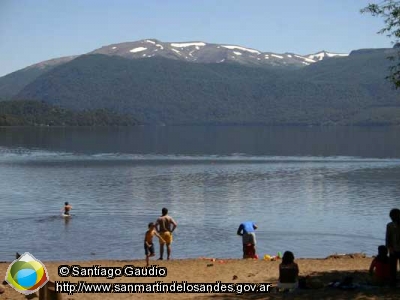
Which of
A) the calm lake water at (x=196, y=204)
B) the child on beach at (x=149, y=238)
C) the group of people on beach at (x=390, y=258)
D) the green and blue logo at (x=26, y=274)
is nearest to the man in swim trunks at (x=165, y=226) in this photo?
the child on beach at (x=149, y=238)

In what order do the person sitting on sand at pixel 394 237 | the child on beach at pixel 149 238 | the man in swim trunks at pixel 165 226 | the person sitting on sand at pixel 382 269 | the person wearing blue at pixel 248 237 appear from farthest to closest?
the person wearing blue at pixel 248 237, the man in swim trunks at pixel 165 226, the child on beach at pixel 149 238, the person sitting on sand at pixel 394 237, the person sitting on sand at pixel 382 269

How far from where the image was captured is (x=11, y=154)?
119875 mm

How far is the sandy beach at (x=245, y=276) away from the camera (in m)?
16.9

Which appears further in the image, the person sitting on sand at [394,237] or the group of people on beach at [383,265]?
the person sitting on sand at [394,237]

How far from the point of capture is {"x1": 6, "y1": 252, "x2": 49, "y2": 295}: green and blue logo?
1352cm

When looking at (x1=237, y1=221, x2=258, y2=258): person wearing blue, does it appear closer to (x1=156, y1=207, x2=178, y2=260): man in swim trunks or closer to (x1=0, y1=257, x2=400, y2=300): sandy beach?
(x1=0, y1=257, x2=400, y2=300): sandy beach

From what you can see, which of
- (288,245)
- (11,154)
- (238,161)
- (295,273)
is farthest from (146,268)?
(11,154)

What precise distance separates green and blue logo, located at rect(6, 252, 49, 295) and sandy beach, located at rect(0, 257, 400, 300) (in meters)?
3.78

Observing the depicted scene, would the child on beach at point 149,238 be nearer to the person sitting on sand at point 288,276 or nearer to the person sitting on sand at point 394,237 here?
the person sitting on sand at point 288,276

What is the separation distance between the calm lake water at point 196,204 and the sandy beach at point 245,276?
8.08 metres

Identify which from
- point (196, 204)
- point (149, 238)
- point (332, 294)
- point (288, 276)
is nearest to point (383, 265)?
point (332, 294)

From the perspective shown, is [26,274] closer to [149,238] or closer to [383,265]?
[383,265]

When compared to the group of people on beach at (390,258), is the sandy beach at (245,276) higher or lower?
lower

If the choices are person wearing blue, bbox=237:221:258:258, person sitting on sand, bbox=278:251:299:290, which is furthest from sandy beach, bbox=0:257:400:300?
person wearing blue, bbox=237:221:258:258
